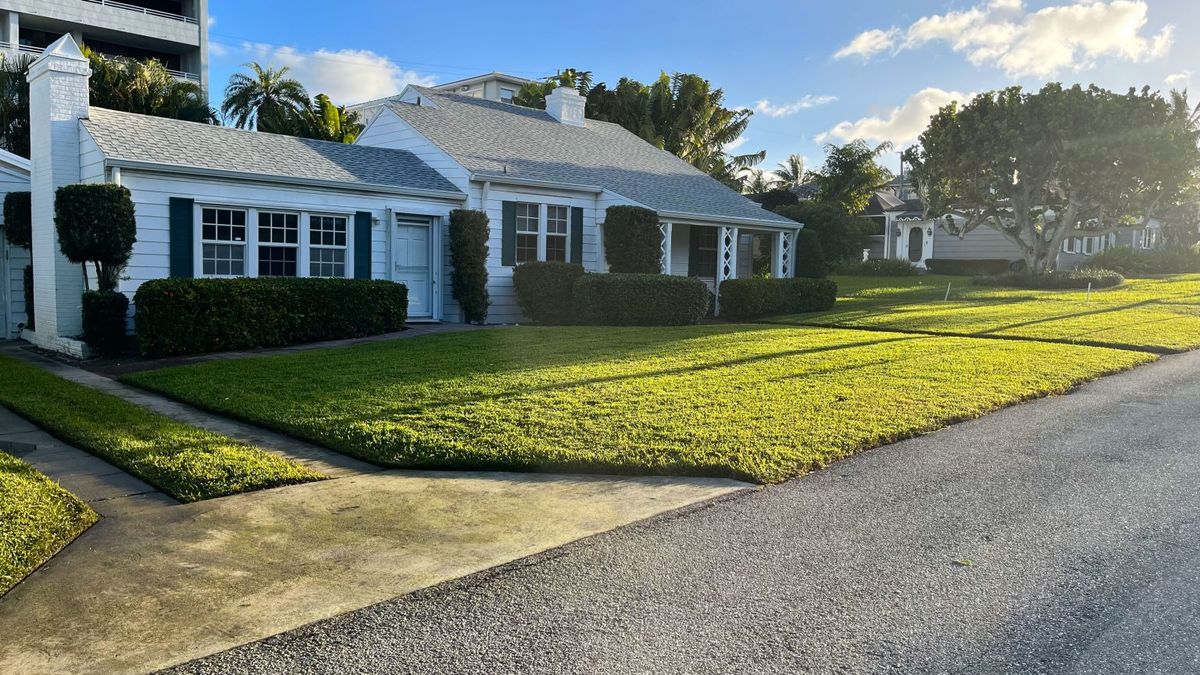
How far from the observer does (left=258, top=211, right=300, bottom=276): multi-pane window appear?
15.4 meters

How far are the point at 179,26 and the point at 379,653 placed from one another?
4960 cm

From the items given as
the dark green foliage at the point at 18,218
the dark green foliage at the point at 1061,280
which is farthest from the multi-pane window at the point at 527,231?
the dark green foliage at the point at 1061,280

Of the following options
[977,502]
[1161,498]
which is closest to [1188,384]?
[1161,498]

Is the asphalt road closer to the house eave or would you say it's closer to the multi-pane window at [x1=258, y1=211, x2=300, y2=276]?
the house eave

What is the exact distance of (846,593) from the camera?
427cm

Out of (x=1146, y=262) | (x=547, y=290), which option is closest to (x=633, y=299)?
(x=547, y=290)

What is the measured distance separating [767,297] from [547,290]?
5486 mm

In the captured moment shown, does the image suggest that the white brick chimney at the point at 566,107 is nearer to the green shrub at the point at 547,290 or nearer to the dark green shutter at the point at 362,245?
the green shrub at the point at 547,290

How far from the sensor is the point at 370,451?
22.8ft

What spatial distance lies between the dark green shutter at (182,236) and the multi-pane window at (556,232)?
7359 mm

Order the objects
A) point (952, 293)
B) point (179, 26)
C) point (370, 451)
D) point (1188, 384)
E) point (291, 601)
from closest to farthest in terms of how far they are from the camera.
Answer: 1. point (291, 601)
2. point (370, 451)
3. point (1188, 384)
4. point (952, 293)
5. point (179, 26)

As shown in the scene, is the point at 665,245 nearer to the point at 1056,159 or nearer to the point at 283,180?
the point at 283,180

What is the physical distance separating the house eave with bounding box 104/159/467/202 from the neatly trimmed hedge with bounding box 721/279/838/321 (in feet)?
21.5

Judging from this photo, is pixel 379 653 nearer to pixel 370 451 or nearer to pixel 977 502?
pixel 370 451
